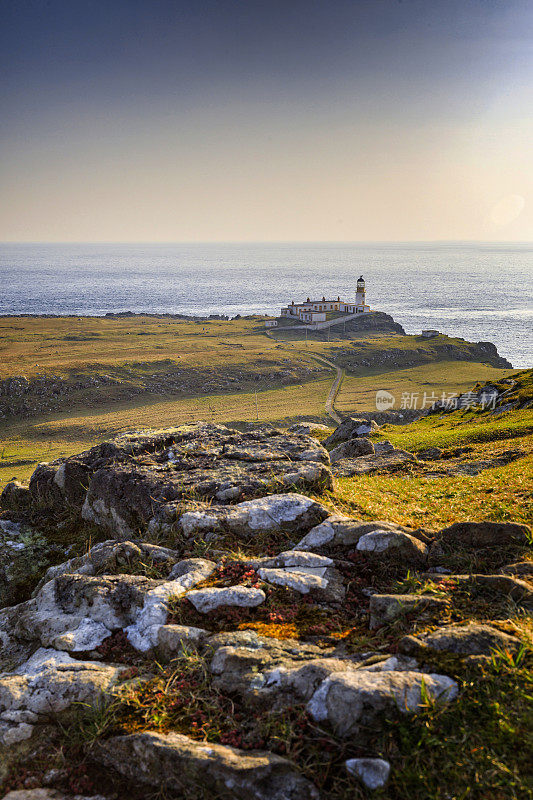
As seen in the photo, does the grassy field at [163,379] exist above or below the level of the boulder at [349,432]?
below

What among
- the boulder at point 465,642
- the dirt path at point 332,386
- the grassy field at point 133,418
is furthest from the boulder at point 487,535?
the dirt path at point 332,386

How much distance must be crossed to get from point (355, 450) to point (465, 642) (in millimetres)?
21036

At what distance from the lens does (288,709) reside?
5480 mm

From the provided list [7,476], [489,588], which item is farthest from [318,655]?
[7,476]

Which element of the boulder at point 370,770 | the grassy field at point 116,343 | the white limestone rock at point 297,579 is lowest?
the grassy field at point 116,343

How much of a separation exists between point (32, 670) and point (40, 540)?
17.7 feet

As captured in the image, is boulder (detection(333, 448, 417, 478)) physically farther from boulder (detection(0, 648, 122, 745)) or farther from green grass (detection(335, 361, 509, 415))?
green grass (detection(335, 361, 509, 415))

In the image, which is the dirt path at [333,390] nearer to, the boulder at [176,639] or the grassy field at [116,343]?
the grassy field at [116,343]

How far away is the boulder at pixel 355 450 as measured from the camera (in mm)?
26328

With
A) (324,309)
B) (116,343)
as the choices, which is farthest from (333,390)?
(324,309)

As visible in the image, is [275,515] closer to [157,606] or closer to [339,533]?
[339,533]

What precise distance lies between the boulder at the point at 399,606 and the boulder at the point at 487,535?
2052mm

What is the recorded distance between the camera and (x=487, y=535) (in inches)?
343

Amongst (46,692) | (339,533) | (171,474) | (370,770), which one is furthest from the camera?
(171,474)
